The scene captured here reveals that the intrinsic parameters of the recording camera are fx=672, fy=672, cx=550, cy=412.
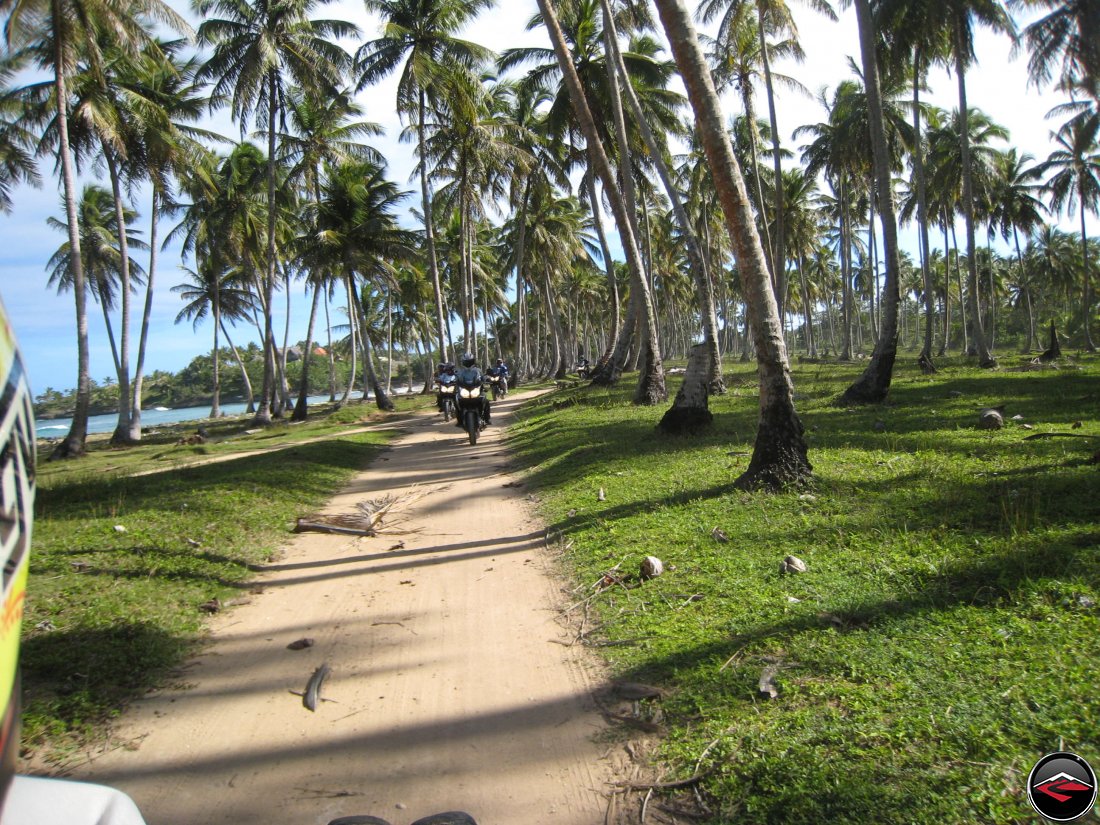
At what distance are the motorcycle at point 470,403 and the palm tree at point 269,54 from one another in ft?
41.3

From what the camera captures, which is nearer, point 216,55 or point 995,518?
point 995,518

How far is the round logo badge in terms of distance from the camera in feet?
7.25

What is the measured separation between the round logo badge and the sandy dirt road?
1.53 m

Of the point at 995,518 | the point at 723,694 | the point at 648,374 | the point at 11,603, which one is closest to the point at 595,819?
the point at 723,694

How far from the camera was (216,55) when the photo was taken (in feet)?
69.1

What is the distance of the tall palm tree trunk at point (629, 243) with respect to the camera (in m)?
14.2

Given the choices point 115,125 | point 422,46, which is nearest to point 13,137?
point 115,125

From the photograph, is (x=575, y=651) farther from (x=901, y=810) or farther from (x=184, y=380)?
(x=184, y=380)

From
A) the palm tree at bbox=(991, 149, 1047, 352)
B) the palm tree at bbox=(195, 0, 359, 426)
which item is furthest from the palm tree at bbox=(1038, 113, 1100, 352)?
the palm tree at bbox=(195, 0, 359, 426)

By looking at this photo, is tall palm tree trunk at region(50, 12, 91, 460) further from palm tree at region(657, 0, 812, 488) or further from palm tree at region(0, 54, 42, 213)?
Answer: palm tree at region(657, 0, 812, 488)

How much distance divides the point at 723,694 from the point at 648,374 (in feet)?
40.7

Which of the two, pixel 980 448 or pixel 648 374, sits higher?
pixel 648 374

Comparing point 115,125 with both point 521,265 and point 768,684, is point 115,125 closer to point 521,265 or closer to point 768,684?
point 521,265

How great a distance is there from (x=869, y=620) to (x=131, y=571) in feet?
17.4
